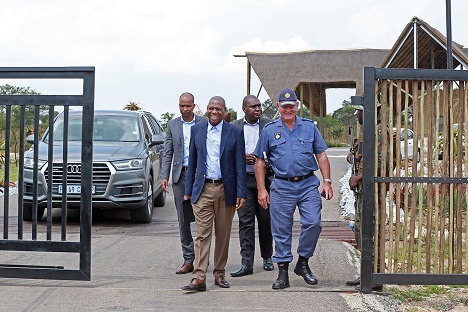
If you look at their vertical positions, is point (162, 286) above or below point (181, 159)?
below

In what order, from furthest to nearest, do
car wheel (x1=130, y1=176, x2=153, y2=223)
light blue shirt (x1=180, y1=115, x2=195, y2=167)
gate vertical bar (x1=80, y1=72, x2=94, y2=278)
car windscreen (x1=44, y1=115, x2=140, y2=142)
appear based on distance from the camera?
car windscreen (x1=44, y1=115, x2=140, y2=142)
car wheel (x1=130, y1=176, x2=153, y2=223)
light blue shirt (x1=180, y1=115, x2=195, y2=167)
gate vertical bar (x1=80, y1=72, x2=94, y2=278)

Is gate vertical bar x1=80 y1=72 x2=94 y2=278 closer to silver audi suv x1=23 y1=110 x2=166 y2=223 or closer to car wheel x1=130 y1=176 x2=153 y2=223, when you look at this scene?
silver audi suv x1=23 y1=110 x2=166 y2=223

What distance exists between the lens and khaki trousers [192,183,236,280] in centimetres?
778

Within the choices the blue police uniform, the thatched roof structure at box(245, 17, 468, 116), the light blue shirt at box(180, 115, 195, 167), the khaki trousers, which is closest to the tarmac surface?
the khaki trousers

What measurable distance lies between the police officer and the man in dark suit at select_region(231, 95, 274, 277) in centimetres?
77

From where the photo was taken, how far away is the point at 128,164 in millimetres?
12719

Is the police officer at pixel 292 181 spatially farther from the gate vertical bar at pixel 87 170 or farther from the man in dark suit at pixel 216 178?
the gate vertical bar at pixel 87 170

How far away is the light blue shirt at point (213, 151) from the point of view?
7926 millimetres

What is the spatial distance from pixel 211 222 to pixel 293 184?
92 cm

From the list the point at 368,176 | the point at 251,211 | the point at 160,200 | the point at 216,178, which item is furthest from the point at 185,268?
the point at 160,200

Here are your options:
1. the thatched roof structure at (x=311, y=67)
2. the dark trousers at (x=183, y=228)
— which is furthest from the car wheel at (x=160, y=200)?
the thatched roof structure at (x=311, y=67)

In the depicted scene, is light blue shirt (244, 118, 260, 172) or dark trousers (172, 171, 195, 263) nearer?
dark trousers (172, 171, 195, 263)

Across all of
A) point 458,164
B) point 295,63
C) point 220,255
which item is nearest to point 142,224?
point 220,255

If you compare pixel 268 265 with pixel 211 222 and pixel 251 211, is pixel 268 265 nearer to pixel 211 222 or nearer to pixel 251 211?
pixel 251 211
